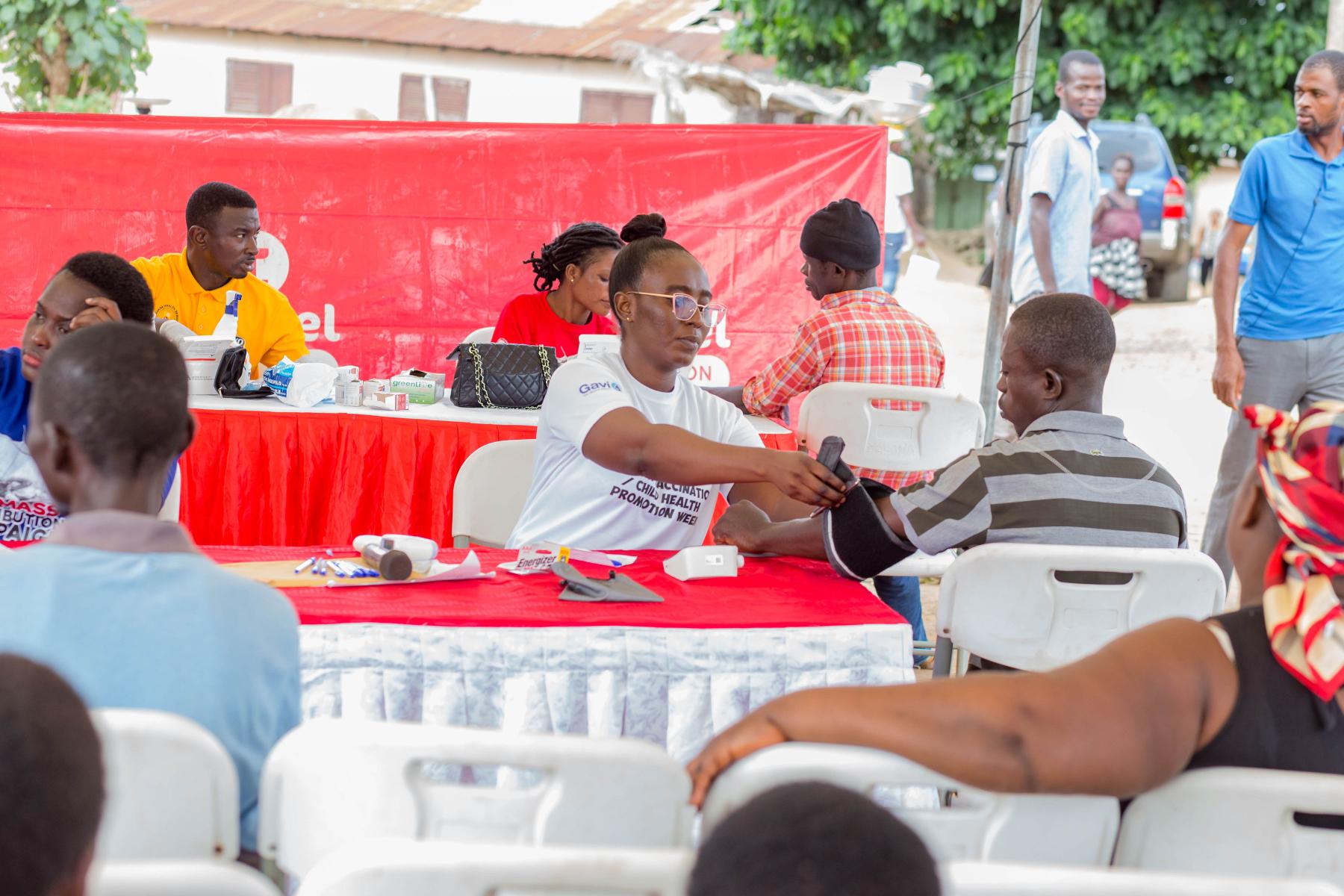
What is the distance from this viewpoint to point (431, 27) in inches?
880

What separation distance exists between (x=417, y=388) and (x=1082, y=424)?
114 inches

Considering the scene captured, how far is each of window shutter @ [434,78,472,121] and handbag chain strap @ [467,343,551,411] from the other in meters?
18.0

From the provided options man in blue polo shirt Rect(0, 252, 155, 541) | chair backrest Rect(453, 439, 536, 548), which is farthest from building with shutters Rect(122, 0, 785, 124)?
man in blue polo shirt Rect(0, 252, 155, 541)

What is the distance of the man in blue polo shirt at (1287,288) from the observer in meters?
4.92

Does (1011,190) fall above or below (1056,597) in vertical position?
above

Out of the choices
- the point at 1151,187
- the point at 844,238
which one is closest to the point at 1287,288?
the point at 844,238

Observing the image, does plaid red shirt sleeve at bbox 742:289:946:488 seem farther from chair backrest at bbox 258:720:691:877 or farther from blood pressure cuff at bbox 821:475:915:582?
chair backrest at bbox 258:720:691:877

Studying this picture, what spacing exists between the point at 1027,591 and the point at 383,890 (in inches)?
65.2

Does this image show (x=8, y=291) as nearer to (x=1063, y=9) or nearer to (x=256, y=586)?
(x=256, y=586)

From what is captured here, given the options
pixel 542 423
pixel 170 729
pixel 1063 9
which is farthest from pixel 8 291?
pixel 1063 9

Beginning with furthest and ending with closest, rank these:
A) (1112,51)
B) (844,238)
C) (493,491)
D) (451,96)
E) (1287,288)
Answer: (451,96)
(1112,51)
(1287,288)
(844,238)
(493,491)

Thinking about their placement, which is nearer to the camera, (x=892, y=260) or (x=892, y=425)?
(x=892, y=425)

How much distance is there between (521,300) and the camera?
546 centimetres

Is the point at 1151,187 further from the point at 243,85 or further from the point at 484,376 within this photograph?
the point at 243,85
